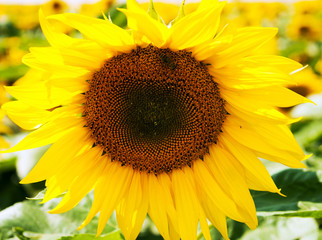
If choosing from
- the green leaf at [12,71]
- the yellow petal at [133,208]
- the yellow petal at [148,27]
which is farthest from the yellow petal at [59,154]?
the green leaf at [12,71]

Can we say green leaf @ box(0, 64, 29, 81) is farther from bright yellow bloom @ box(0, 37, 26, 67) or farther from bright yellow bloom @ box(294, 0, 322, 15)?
bright yellow bloom @ box(294, 0, 322, 15)

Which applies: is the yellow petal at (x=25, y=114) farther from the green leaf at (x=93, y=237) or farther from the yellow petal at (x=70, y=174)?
A: the green leaf at (x=93, y=237)

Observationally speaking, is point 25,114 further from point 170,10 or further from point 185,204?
point 170,10

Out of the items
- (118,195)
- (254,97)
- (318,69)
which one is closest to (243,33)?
(254,97)

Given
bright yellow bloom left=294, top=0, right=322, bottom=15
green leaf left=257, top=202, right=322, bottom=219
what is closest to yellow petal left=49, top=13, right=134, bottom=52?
green leaf left=257, top=202, right=322, bottom=219

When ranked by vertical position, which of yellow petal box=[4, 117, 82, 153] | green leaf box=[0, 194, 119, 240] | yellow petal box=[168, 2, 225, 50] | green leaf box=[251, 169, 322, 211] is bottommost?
green leaf box=[0, 194, 119, 240]

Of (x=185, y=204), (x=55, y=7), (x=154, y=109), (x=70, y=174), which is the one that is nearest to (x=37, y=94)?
(x=70, y=174)
